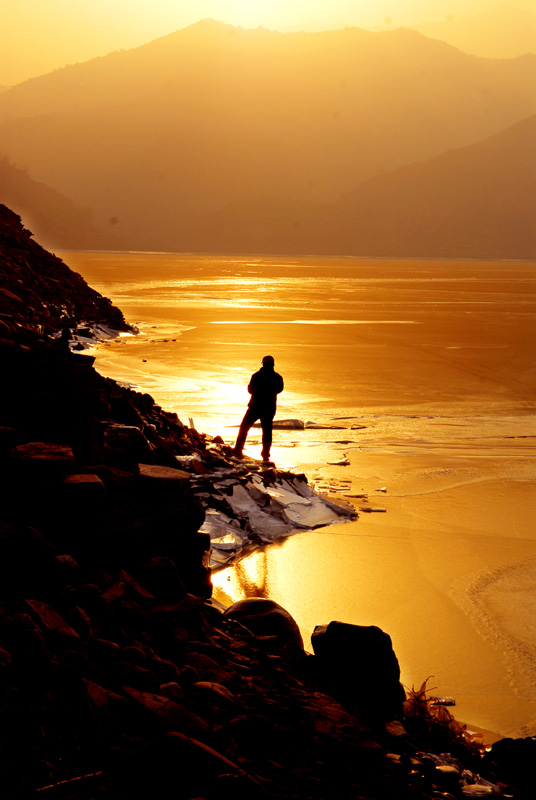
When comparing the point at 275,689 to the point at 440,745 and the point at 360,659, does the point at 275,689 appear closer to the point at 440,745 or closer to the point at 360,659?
the point at 360,659

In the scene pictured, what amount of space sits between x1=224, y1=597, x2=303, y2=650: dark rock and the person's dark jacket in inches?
197

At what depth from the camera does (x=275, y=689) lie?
178 inches

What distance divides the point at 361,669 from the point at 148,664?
4.05 ft

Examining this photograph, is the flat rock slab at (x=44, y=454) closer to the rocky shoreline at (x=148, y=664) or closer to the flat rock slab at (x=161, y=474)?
the rocky shoreline at (x=148, y=664)

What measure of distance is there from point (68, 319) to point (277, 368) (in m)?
7.34

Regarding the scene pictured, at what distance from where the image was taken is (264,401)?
1041cm

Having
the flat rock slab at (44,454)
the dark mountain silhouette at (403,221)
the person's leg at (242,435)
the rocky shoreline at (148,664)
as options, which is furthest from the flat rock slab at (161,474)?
the dark mountain silhouette at (403,221)

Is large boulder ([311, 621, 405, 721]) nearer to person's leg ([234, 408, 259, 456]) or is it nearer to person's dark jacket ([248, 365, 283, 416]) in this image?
person's leg ([234, 408, 259, 456])

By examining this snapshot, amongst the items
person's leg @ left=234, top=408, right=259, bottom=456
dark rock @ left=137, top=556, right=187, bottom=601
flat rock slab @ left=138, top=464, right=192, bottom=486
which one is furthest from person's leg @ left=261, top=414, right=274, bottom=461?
dark rock @ left=137, top=556, right=187, bottom=601

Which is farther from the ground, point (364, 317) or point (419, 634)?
point (364, 317)

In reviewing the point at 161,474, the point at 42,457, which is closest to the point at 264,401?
the point at 161,474

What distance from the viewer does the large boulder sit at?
15.4 ft

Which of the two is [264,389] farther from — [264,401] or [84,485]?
[84,485]

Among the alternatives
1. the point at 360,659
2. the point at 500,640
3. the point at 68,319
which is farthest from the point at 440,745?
the point at 68,319
